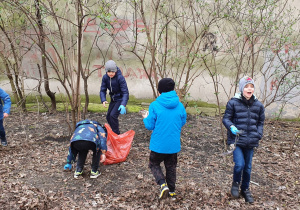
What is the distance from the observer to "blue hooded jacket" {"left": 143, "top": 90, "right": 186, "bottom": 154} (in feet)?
10.0

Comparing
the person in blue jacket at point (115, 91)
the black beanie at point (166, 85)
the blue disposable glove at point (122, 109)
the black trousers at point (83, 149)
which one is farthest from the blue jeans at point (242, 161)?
the person in blue jacket at point (115, 91)

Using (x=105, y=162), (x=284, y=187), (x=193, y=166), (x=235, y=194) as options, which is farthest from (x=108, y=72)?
(x=284, y=187)

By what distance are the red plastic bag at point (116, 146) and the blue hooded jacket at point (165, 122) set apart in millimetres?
1242

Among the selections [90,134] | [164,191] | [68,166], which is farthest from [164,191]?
[68,166]

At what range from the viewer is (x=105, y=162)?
A: 4262 mm

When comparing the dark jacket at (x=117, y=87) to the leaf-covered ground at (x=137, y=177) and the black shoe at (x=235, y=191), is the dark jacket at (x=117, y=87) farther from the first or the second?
the black shoe at (x=235, y=191)

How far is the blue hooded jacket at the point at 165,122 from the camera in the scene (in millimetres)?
3051

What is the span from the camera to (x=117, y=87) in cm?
489

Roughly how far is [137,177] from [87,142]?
95cm

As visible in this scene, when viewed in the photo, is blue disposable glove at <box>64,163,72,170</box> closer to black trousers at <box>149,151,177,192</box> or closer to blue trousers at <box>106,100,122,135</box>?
blue trousers at <box>106,100,122,135</box>

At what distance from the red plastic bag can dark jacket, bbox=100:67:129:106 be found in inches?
26.6

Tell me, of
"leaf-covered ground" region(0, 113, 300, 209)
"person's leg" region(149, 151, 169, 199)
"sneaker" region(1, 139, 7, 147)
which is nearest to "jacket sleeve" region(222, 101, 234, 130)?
"person's leg" region(149, 151, 169, 199)

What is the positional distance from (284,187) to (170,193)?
5.77 feet

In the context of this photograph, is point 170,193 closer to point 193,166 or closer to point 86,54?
point 193,166
